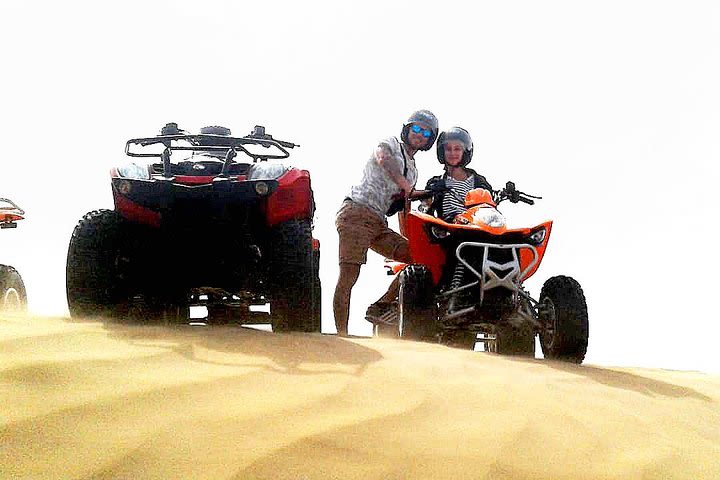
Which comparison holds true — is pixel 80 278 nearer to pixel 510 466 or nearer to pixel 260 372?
pixel 260 372

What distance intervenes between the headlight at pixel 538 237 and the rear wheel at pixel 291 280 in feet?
5.12

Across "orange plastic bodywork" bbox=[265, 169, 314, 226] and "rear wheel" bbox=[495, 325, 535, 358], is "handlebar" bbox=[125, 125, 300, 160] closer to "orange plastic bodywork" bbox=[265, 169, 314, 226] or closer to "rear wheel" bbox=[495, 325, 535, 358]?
"orange plastic bodywork" bbox=[265, 169, 314, 226]

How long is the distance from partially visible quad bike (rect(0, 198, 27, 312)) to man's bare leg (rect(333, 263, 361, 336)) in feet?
7.64

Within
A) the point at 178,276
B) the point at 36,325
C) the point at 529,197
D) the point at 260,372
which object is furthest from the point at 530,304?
the point at 36,325

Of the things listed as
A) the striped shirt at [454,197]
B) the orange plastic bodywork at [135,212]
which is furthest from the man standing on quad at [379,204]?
the orange plastic bodywork at [135,212]

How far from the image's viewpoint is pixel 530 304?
4441 millimetres

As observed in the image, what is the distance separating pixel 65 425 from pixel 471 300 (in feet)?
10.4

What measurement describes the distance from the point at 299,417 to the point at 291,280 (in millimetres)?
1880

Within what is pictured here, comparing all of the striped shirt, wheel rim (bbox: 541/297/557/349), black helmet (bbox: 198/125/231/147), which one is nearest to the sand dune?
wheel rim (bbox: 541/297/557/349)

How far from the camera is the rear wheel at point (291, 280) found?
3.68 m

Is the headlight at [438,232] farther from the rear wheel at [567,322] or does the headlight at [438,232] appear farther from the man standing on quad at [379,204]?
the rear wheel at [567,322]

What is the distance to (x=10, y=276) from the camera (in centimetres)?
494

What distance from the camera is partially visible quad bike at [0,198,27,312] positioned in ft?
15.9

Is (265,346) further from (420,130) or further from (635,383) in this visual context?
(420,130)
